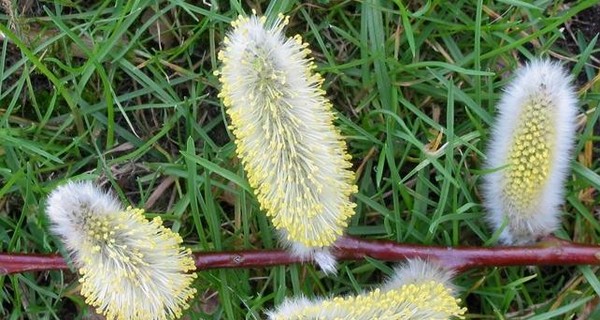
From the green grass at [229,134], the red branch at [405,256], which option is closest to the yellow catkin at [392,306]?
the red branch at [405,256]

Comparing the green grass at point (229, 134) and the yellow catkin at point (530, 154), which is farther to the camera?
the green grass at point (229, 134)

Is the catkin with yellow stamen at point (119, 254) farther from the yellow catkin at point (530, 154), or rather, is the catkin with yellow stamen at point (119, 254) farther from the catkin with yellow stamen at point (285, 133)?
the yellow catkin at point (530, 154)

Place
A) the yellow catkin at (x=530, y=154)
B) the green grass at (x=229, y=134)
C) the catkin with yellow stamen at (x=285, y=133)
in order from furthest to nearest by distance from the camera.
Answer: the green grass at (x=229, y=134) → the yellow catkin at (x=530, y=154) → the catkin with yellow stamen at (x=285, y=133)

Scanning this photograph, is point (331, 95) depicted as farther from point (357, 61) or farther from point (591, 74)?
point (591, 74)

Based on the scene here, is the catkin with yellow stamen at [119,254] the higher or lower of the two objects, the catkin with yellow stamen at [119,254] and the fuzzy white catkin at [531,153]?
the lower

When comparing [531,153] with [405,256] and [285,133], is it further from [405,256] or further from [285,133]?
[285,133]

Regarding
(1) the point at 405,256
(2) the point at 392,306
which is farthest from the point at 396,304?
(1) the point at 405,256

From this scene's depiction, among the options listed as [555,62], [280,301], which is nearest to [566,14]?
[555,62]
